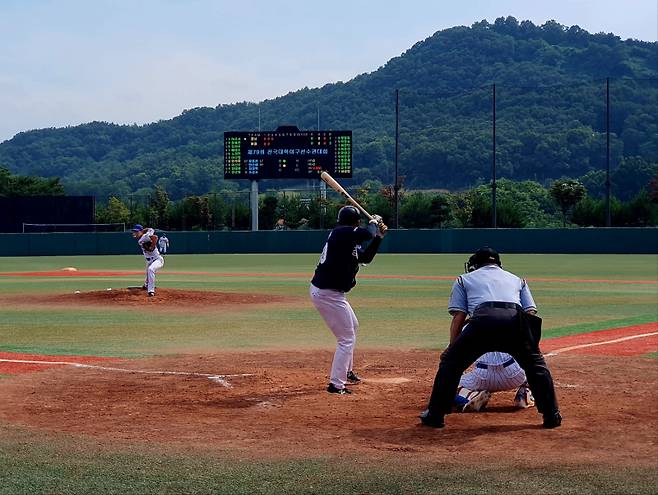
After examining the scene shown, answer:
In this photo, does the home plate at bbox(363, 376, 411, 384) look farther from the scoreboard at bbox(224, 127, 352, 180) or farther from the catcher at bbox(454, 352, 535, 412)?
the scoreboard at bbox(224, 127, 352, 180)

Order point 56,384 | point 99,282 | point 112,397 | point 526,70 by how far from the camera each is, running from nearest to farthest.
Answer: point 112,397 < point 56,384 < point 99,282 < point 526,70

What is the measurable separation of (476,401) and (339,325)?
71.5 inches

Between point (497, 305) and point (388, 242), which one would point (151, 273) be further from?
point (388, 242)

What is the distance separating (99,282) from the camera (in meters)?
33.1

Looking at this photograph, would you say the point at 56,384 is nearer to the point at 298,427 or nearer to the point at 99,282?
the point at 298,427

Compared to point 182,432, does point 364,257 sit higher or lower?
higher

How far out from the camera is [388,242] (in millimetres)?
56875

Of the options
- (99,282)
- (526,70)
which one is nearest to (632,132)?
(526,70)

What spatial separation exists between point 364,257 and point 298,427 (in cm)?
241

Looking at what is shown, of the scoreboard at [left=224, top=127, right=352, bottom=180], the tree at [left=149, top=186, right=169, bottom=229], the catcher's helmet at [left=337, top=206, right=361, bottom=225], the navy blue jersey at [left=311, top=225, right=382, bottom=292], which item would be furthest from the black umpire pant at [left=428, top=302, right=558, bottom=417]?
the tree at [left=149, top=186, right=169, bottom=229]

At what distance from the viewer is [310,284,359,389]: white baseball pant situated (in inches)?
431

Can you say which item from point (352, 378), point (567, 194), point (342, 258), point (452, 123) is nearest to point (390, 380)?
point (352, 378)

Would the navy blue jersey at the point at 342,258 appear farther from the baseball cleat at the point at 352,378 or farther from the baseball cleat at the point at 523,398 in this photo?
the baseball cleat at the point at 523,398

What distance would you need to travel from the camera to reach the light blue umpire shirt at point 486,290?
30.1 ft
